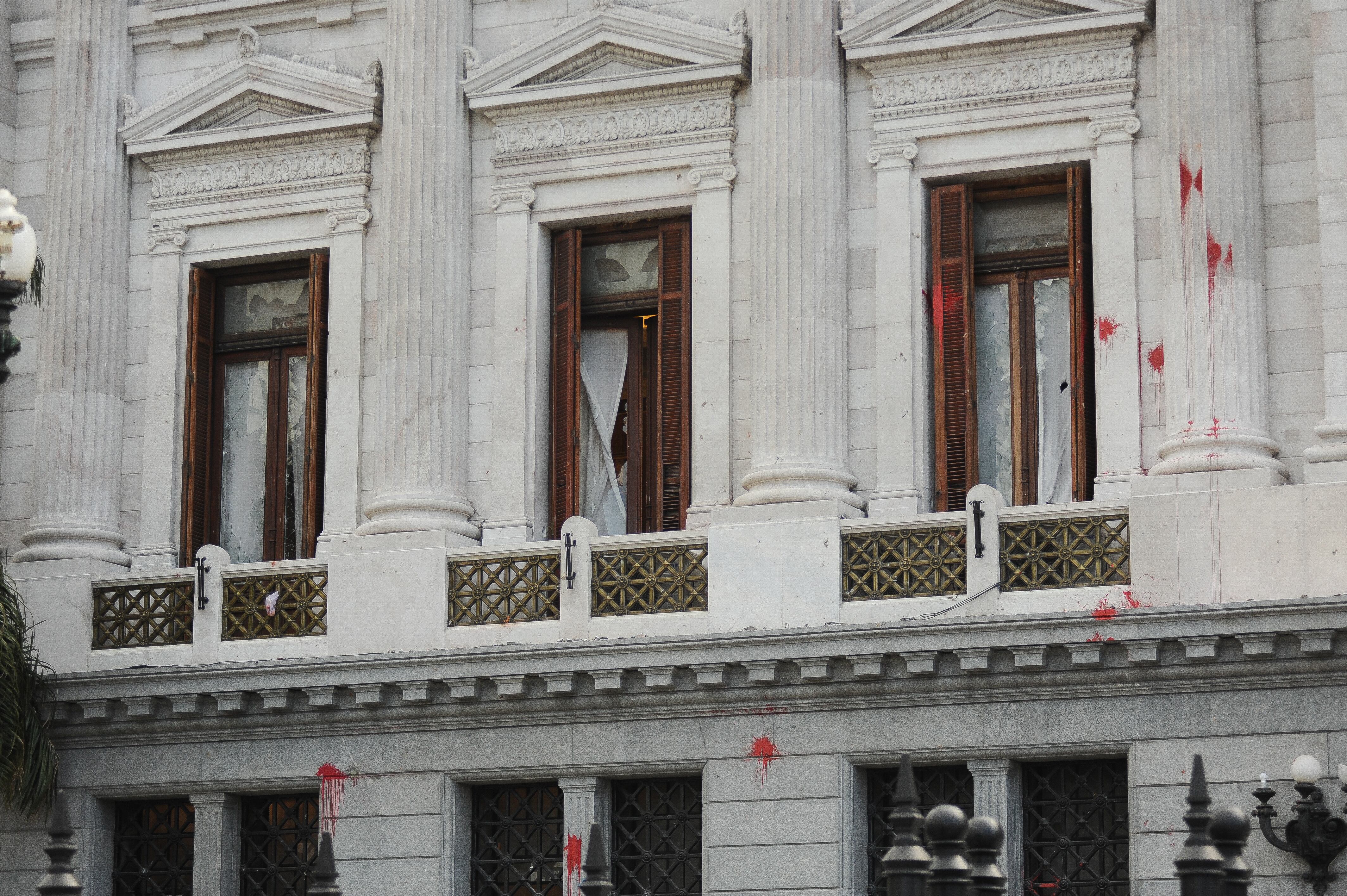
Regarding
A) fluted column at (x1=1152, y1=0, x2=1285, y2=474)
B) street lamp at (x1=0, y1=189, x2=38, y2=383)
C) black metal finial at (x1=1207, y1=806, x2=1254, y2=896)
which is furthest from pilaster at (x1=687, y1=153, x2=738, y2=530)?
black metal finial at (x1=1207, y1=806, x2=1254, y2=896)

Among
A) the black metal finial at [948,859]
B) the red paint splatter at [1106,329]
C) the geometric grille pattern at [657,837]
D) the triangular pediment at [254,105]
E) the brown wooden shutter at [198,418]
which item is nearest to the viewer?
the black metal finial at [948,859]

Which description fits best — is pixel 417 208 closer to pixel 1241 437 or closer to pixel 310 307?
pixel 310 307

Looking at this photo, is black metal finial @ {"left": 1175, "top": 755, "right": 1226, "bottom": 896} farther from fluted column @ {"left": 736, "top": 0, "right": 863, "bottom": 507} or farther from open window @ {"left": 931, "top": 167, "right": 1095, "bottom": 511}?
open window @ {"left": 931, "top": 167, "right": 1095, "bottom": 511}

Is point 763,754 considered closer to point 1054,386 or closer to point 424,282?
point 1054,386

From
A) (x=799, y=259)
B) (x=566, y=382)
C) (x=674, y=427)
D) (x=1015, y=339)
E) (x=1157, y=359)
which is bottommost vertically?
(x=674, y=427)

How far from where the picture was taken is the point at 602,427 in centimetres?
2394

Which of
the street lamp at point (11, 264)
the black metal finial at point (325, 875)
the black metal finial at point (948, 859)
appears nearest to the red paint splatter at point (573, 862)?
the street lamp at point (11, 264)

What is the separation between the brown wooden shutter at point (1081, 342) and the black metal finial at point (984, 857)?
11.7 m

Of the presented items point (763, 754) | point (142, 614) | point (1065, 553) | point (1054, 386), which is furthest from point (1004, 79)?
point (142, 614)

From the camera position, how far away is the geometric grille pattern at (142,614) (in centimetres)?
2414

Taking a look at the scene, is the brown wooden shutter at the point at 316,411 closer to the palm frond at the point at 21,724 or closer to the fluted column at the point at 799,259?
the palm frond at the point at 21,724

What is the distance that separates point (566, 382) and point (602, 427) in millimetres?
561

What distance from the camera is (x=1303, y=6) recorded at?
21750mm

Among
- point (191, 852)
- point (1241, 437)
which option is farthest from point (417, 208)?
point (1241, 437)
